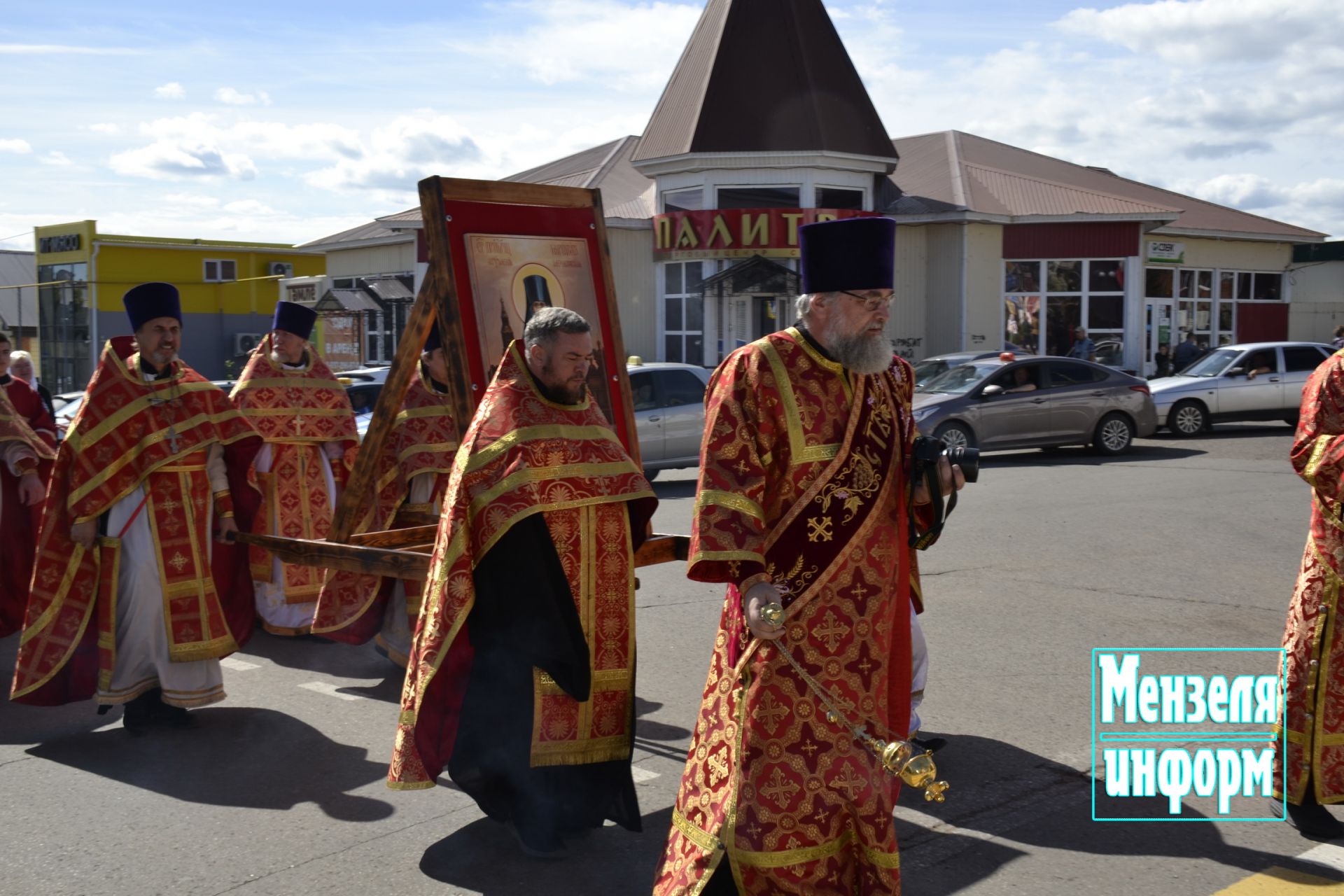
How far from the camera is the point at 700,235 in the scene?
1038 inches

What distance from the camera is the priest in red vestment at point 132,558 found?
6.41 metres

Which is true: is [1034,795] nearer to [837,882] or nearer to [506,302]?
[837,882]

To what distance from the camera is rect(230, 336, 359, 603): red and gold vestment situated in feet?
28.6

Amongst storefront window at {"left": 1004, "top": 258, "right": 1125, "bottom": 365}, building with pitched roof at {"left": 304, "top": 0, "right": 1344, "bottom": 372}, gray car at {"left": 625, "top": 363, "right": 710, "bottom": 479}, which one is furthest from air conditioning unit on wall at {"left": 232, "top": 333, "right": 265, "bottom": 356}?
gray car at {"left": 625, "top": 363, "right": 710, "bottom": 479}

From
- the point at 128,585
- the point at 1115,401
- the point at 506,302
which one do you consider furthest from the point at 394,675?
the point at 1115,401

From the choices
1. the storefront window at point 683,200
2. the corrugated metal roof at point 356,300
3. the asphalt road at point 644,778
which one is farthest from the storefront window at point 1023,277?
the asphalt road at point 644,778

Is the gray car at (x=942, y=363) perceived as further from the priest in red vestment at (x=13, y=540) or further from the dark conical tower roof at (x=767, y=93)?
the priest in red vestment at (x=13, y=540)

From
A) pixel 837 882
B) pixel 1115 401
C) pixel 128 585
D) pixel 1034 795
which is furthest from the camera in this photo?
pixel 1115 401

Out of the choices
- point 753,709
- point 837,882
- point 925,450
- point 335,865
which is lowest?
point 335,865

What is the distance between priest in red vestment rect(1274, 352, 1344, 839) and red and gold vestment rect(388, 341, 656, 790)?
2.39m

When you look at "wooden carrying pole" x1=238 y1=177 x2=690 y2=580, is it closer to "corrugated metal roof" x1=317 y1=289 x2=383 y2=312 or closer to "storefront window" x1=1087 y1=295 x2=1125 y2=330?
"corrugated metal roof" x1=317 y1=289 x2=383 y2=312

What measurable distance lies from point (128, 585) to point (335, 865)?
239 cm

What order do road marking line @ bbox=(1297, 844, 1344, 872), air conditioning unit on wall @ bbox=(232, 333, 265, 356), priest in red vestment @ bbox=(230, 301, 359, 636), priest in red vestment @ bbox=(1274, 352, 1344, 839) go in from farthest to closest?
1. air conditioning unit on wall @ bbox=(232, 333, 265, 356)
2. priest in red vestment @ bbox=(230, 301, 359, 636)
3. priest in red vestment @ bbox=(1274, 352, 1344, 839)
4. road marking line @ bbox=(1297, 844, 1344, 872)

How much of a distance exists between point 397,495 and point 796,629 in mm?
4649
